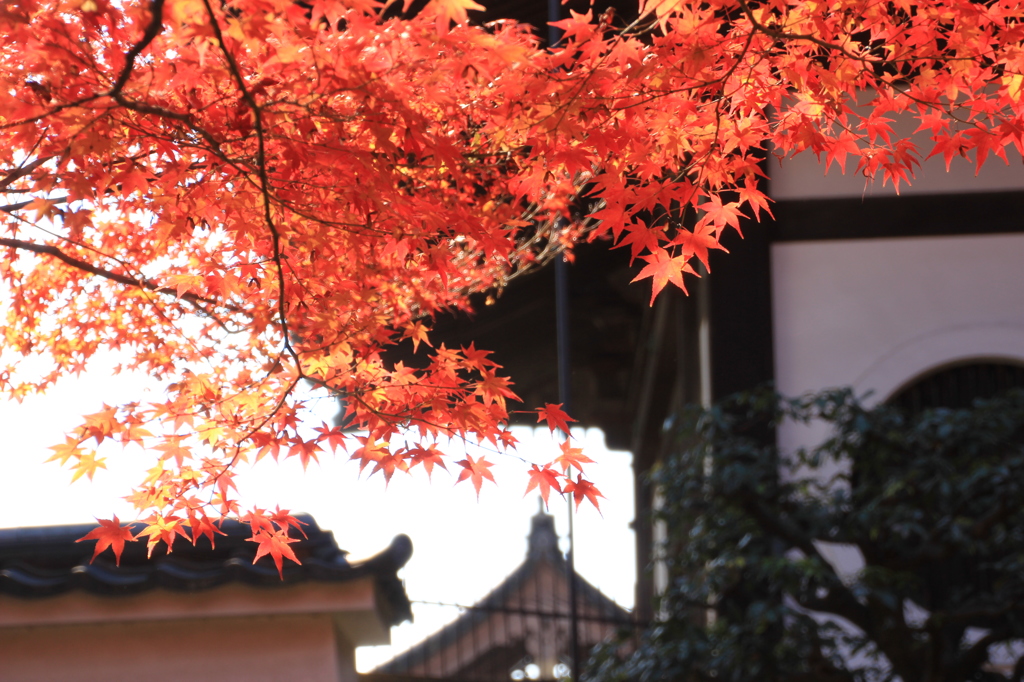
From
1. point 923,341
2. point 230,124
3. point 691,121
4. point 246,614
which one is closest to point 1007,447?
point 923,341

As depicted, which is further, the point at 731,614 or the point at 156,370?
the point at 731,614

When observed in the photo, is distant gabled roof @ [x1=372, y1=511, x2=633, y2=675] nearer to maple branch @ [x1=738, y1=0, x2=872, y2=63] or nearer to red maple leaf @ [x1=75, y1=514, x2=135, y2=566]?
red maple leaf @ [x1=75, y1=514, x2=135, y2=566]

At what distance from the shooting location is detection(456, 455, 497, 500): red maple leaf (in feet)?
9.25

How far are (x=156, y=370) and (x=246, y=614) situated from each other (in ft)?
4.04

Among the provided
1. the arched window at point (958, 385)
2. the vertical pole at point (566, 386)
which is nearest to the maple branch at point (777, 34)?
the vertical pole at point (566, 386)

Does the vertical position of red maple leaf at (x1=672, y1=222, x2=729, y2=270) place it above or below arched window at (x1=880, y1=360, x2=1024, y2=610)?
below

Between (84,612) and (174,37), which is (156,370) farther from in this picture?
(174,37)

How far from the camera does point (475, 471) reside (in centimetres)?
285

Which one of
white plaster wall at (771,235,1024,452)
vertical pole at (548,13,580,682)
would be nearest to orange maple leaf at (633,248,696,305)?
vertical pole at (548,13,580,682)

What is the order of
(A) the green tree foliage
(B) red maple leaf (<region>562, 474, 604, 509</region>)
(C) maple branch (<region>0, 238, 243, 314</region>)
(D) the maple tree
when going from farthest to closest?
(A) the green tree foliage, (C) maple branch (<region>0, 238, 243, 314</region>), (B) red maple leaf (<region>562, 474, 604, 509</region>), (D) the maple tree

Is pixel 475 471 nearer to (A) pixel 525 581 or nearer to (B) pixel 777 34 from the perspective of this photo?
(B) pixel 777 34

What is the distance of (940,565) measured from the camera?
593 centimetres

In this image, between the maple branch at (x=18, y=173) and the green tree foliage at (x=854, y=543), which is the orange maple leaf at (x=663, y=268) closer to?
the maple branch at (x=18, y=173)

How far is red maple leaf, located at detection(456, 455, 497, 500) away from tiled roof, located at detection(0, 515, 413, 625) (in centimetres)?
149
